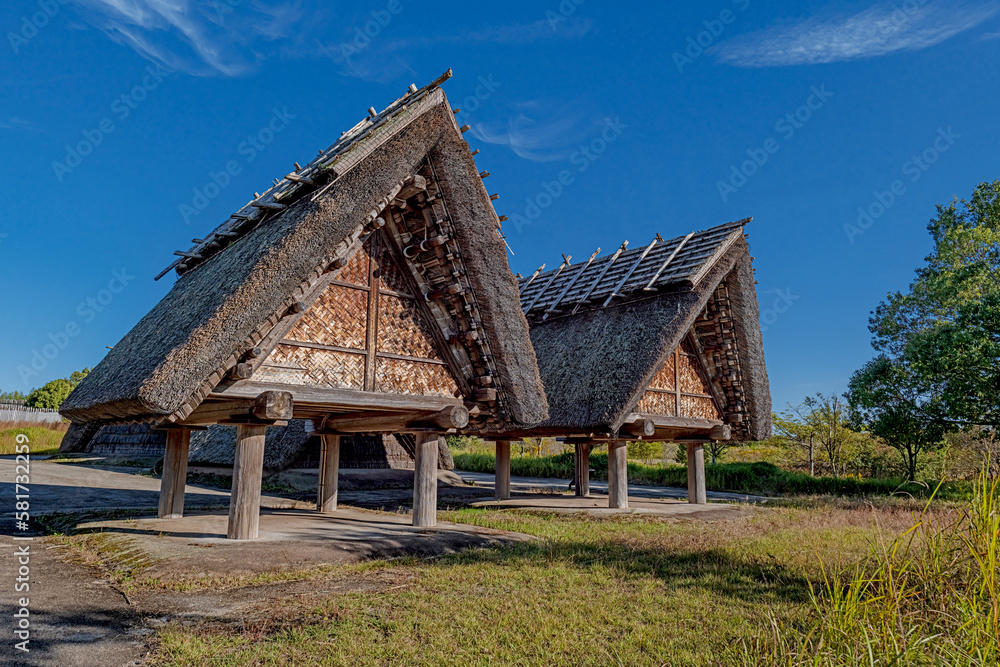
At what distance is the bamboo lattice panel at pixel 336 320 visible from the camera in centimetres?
724

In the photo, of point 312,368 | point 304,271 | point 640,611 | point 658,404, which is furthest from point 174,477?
point 658,404

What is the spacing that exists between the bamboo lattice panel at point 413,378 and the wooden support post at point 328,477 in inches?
103

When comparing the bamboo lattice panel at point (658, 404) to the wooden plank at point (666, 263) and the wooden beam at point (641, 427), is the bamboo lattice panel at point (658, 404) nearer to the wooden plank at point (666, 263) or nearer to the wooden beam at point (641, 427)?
the wooden beam at point (641, 427)

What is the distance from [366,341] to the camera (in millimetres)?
7762

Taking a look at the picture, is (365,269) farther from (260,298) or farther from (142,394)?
(142,394)

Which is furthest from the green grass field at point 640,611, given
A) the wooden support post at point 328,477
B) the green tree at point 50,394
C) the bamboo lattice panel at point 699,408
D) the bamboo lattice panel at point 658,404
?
the green tree at point 50,394

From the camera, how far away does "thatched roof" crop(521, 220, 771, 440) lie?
451 inches

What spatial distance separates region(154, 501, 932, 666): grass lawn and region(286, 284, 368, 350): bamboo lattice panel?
2.71m

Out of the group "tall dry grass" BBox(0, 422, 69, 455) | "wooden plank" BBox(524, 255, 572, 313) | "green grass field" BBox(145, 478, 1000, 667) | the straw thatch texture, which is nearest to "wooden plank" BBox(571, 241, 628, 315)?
the straw thatch texture

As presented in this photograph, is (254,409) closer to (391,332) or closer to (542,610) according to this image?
(391,332)

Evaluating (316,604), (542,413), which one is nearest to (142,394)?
(316,604)

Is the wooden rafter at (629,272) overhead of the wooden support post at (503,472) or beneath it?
overhead

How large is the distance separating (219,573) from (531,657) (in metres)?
3.13

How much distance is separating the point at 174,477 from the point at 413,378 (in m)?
3.63
